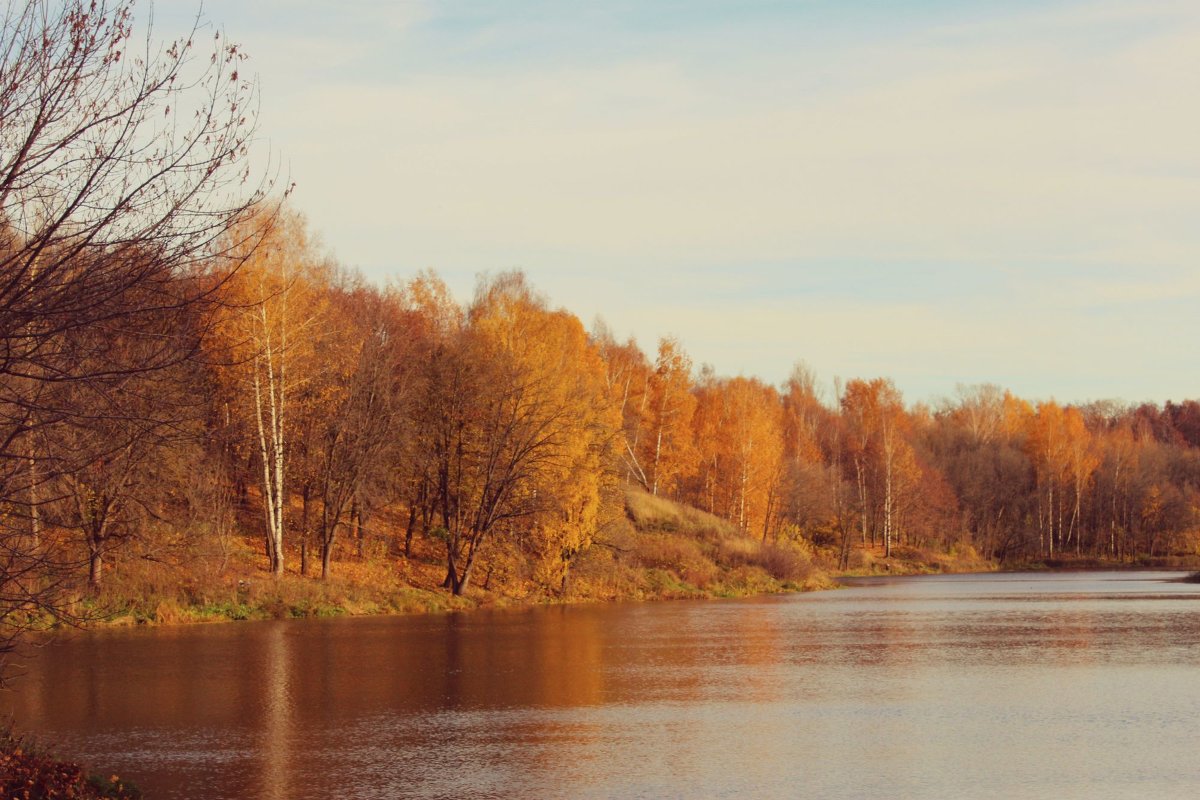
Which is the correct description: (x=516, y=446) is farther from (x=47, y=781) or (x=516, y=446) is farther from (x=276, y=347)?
(x=47, y=781)

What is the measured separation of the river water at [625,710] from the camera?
15.2 m

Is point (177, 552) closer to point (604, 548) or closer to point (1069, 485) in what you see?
point (604, 548)

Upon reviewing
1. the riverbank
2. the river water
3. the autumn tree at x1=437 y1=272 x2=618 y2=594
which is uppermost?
the autumn tree at x1=437 y1=272 x2=618 y2=594

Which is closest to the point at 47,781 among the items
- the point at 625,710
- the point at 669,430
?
the point at 625,710

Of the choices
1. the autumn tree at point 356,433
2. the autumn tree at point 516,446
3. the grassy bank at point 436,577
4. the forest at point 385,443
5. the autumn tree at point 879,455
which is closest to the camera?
the forest at point 385,443

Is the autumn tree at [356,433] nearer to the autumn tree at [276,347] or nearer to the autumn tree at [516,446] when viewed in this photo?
the autumn tree at [276,347]

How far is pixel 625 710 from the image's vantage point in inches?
826

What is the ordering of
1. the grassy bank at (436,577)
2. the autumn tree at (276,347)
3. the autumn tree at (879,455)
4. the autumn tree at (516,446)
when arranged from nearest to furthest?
the grassy bank at (436,577) < the autumn tree at (276,347) < the autumn tree at (516,446) < the autumn tree at (879,455)

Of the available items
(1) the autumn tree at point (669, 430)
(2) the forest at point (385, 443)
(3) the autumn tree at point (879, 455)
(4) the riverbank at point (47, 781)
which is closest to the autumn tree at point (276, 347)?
(2) the forest at point (385, 443)

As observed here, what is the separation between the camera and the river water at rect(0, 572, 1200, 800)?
49.9 feet

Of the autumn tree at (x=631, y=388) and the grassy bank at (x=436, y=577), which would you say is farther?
the autumn tree at (x=631, y=388)

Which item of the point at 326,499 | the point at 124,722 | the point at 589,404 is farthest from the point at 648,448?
the point at 124,722

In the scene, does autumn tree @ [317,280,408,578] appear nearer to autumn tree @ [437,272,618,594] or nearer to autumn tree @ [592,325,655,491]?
autumn tree @ [437,272,618,594]

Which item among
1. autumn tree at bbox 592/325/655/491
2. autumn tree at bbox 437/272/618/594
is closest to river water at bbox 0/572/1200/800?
autumn tree at bbox 437/272/618/594
